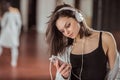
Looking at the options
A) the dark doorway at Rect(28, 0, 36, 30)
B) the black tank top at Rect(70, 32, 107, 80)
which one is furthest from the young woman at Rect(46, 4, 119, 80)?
the dark doorway at Rect(28, 0, 36, 30)

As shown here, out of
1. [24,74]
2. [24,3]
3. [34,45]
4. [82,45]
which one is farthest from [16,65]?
[24,3]

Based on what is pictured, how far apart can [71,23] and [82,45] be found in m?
0.09

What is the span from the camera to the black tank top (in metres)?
1.28

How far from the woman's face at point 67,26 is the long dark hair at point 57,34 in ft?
0.05

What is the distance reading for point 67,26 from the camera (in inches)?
49.5

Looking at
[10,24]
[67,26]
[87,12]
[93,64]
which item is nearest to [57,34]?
[67,26]

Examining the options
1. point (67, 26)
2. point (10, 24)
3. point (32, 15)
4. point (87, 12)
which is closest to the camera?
point (67, 26)

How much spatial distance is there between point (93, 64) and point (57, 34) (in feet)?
0.50

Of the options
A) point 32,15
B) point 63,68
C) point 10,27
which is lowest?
point 32,15

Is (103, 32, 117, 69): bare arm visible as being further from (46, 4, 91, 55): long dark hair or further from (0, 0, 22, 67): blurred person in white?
(0, 0, 22, 67): blurred person in white

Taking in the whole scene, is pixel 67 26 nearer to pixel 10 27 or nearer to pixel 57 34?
pixel 57 34

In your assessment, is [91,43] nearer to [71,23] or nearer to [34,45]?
[71,23]

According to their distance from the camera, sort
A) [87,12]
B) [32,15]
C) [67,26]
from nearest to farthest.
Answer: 1. [67,26]
2. [87,12]
3. [32,15]

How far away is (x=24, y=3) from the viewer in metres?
12.2
